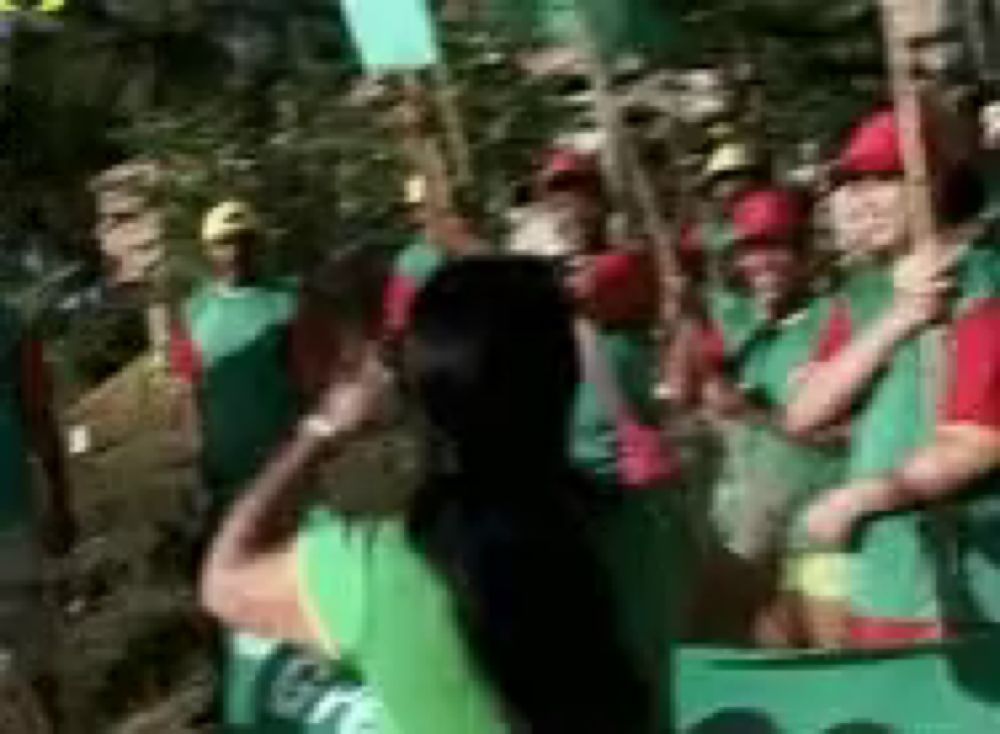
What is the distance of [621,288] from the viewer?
485 centimetres

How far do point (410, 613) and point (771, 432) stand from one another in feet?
6.44

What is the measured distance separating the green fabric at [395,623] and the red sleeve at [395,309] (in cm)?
19

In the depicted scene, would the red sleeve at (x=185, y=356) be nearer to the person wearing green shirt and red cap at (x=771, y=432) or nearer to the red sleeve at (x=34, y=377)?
the red sleeve at (x=34, y=377)

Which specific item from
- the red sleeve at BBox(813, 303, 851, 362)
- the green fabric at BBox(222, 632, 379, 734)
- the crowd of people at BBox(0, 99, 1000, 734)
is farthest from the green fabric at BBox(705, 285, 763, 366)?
the green fabric at BBox(222, 632, 379, 734)

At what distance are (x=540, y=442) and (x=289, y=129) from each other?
24.8 ft

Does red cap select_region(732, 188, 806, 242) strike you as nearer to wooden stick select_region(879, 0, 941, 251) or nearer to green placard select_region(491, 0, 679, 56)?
wooden stick select_region(879, 0, 941, 251)

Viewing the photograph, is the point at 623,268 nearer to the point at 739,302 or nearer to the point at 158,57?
the point at 739,302

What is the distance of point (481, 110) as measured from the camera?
9.02 m

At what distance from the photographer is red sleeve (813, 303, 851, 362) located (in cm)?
441

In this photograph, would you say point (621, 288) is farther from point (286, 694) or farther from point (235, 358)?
point (235, 358)

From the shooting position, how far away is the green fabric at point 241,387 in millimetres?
6039

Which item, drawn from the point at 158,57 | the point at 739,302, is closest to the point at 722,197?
the point at 739,302

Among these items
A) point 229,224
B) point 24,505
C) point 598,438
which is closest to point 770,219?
point 598,438

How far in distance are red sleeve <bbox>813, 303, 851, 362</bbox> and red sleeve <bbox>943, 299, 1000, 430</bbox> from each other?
0.68 m
